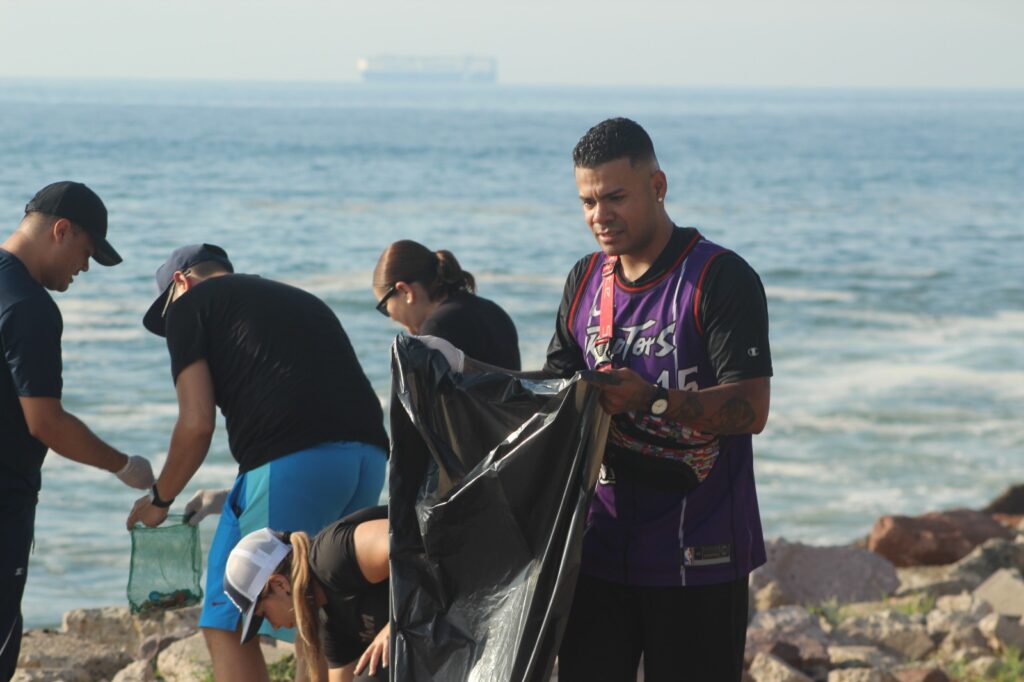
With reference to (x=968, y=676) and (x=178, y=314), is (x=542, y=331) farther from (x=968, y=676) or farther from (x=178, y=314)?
(x=178, y=314)

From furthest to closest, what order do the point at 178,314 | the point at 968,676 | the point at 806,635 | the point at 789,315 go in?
the point at 789,315 < the point at 806,635 < the point at 968,676 < the point at 178,314

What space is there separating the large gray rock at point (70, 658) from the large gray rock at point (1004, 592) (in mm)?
4355

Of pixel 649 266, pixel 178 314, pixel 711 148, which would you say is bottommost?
pixel 711 148

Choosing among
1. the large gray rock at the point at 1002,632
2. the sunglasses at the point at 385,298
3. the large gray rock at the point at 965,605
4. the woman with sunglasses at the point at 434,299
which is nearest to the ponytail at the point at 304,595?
the woman with sunglasses at the point at 434,299

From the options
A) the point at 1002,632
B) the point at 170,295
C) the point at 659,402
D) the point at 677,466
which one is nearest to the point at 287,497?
the point at 170,295

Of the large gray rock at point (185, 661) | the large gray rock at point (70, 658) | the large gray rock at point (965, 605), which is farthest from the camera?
the large gray rock at point (965, 605)

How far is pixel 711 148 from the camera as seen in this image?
69.7m

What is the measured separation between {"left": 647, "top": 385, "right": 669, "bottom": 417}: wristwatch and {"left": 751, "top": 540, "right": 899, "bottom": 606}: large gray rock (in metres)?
5.31

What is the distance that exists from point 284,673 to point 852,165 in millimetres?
58898

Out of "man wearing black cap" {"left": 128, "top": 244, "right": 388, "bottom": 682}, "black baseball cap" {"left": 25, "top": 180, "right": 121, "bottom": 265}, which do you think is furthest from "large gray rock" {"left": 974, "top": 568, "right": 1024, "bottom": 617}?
"black baseball cap" {"left": 25, "top": 180, "right": 121, "bottom": 265}

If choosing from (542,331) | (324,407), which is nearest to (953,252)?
(542,331)

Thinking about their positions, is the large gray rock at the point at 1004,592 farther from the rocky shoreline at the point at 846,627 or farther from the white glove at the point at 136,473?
the white glove at the point at 136,473

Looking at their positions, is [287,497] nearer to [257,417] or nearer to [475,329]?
[257,417]

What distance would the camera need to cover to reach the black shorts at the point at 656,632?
3.50 metres
